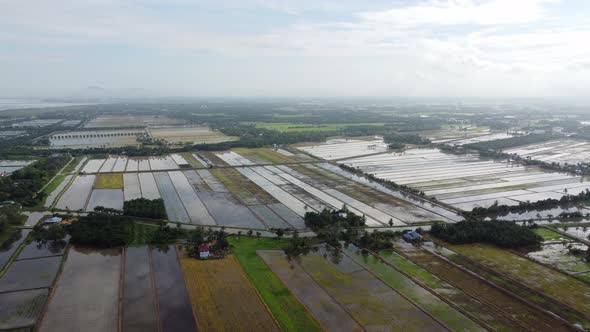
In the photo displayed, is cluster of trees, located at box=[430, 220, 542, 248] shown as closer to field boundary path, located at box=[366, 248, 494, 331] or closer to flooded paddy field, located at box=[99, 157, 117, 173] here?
field boundary path, located at box=[366, 248, 494, 331]

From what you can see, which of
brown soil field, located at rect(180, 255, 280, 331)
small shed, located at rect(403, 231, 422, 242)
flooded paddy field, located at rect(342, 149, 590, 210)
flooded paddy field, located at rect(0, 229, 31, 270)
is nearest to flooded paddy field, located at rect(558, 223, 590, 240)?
A: flooded paddy field, located at rect(342, 149, 590, 210)

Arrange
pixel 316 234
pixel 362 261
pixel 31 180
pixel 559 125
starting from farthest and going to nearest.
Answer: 1. pixel 559 125
2. pixel 31 180
3. pixel 316 234
4. pixel 362 261

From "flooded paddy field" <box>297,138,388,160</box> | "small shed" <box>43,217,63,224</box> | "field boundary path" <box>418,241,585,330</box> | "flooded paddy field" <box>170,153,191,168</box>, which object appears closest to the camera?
"field boundary path" <box>418,241,585,330</box>

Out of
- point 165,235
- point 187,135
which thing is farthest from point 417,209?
point 187,135

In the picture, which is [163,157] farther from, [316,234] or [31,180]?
[316,234]

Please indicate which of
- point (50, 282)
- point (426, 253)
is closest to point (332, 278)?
point (426, 253)

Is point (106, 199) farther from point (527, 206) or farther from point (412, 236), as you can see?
point (527, 206)
